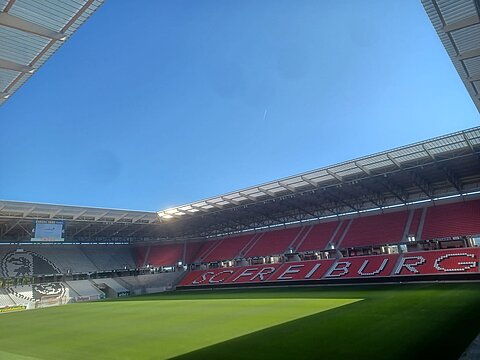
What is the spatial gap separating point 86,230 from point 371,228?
134 ft

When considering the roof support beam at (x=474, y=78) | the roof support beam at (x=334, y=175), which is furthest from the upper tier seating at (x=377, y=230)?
→ the roof support beam at (x=474, y=78)

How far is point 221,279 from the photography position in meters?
44.6

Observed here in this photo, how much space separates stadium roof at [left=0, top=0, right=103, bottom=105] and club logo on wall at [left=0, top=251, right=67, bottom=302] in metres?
41.1

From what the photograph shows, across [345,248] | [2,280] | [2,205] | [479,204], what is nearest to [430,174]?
[479,204]

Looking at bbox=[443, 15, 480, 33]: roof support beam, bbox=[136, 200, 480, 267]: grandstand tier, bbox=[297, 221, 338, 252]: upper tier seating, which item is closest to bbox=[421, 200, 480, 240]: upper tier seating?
bbox=[136, 200, 480, 267]: grandstand tier

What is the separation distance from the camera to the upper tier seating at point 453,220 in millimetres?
31359

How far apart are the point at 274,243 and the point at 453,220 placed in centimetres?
2176

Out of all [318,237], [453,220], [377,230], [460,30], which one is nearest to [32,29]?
[460,30]

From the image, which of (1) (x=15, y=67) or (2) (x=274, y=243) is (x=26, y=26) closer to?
(1) (x=15, y=67)

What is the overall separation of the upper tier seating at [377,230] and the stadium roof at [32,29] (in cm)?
3472

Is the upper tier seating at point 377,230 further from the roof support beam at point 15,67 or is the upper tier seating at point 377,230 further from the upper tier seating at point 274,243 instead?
the roof support beam at point 15,67

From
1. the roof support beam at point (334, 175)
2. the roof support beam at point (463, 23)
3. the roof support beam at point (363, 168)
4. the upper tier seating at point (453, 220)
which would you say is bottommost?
the upper tier seating at point (453, 220)

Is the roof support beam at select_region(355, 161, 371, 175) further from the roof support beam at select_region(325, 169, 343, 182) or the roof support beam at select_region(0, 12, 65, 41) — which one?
the roof support beam at select_region(0, 12, 65, 41)

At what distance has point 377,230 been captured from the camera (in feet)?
125
